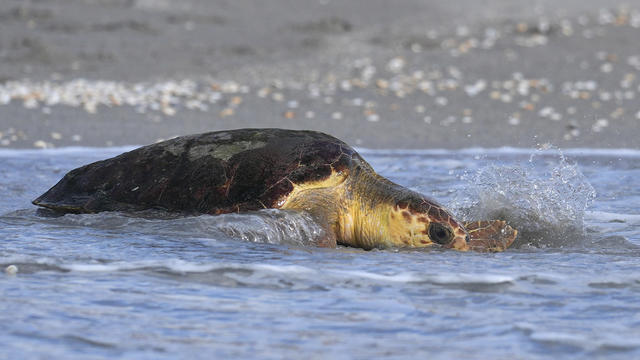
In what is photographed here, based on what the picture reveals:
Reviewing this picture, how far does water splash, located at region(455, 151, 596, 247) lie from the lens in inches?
174

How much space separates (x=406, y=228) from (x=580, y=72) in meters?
6.84

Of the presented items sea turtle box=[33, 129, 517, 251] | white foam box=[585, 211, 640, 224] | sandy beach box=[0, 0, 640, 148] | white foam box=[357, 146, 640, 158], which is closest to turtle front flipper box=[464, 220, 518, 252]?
sea turtle box=[33, 129, 517, 251]

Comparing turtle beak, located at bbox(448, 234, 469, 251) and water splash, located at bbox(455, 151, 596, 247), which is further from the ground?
water splash, located at bbox(455, 151, 596, 247)

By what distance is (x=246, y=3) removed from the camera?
1291 cm

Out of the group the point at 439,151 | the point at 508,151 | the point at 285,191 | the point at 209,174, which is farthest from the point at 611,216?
the point at 439,151

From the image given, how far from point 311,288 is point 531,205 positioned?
1.70m

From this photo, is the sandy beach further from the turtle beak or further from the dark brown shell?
the turtle beak

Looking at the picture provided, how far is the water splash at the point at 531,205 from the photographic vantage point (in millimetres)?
4414

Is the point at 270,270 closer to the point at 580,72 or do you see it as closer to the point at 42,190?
the point at 42,190

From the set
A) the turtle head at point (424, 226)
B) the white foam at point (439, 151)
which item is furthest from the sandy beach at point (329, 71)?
the turtle head at point (424, 226)

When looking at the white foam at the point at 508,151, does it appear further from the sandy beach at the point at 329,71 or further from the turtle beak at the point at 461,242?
the turtle beak at the point at 461,242

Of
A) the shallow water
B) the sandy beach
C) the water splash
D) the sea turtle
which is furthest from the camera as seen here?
the sandy beach

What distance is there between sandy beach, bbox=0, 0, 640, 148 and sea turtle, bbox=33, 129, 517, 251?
11.1 ft

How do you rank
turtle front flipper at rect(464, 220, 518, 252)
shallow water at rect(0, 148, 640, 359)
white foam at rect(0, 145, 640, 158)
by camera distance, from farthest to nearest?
white foam at rect(0, 145, 640, 158)
turtle front flipper at rect(464, 220, 518, 252)
shallow water at rect(0, 148, 640, 359)
